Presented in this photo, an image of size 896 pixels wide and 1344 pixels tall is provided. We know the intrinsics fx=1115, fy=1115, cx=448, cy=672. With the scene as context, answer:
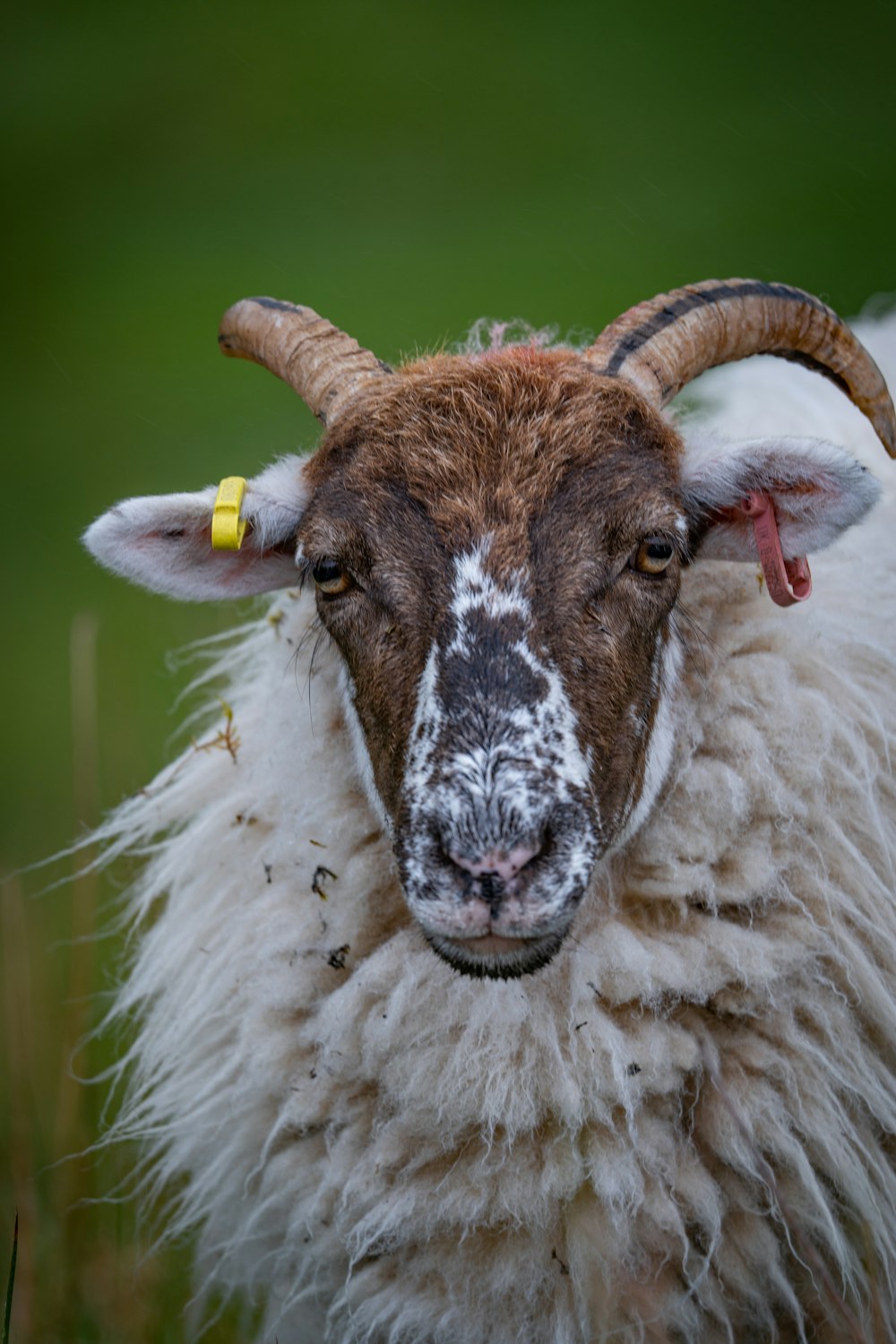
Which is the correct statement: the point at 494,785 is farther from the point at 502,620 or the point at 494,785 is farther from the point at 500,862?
the point at 502,620

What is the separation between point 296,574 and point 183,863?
106 centimetres

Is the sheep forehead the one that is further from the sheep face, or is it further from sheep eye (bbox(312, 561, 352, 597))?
sheep eye (bbox(312, 561, 352, 597))

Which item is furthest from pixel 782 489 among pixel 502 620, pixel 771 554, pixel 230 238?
pixel 230 238

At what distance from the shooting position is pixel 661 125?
21906mm

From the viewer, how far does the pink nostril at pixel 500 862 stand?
2195 mm

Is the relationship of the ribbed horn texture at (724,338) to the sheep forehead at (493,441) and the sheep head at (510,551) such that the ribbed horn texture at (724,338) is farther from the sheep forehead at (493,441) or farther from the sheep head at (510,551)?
the sheep forehead at (493,441)

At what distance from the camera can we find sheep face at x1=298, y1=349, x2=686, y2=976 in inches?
89.6

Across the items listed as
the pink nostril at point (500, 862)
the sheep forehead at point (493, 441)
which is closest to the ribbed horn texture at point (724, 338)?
the sheep forehead at point (493, 441)

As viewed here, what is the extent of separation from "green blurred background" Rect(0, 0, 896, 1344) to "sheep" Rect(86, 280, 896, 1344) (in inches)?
28.0

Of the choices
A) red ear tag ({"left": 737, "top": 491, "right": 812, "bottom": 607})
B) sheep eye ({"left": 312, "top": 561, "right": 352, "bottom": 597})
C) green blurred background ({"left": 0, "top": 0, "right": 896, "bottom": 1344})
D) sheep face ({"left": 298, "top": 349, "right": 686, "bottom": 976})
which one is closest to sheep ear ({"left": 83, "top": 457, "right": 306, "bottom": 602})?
sheep face ({"left": 298, "top": 349, "right": 686, "bottom": 976})

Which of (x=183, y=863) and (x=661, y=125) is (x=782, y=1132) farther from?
(x=661, y=125)

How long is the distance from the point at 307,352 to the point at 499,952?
1.86 meters

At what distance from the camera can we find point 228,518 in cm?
301

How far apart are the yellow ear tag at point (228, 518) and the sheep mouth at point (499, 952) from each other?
1.20m
